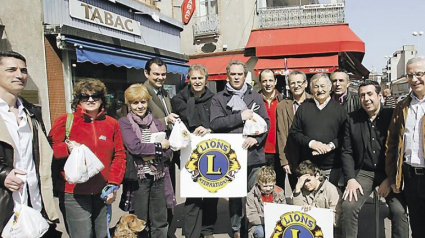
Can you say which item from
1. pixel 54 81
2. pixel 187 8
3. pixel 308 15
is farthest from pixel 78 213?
pixel 308 15

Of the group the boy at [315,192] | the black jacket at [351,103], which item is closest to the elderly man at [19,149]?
the boy at [315,192]

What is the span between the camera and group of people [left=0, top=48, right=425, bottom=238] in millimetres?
2902

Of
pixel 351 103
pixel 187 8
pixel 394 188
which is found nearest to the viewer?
pixel 394 188

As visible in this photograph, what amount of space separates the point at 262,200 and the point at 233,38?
1623 centimetres

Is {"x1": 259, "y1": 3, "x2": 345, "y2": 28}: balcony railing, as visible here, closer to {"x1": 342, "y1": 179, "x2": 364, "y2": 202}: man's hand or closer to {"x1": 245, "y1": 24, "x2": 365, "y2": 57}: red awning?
{"x1": 245, "y1": 24, "x2": 365, "y2": 57}: red awning

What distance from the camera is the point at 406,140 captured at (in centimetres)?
341

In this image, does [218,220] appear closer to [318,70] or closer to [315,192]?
[315,192]

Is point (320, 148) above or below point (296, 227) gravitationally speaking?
above

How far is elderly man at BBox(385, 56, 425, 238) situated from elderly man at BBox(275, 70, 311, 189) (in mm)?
1173

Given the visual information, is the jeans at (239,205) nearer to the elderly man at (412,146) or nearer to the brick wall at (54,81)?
the elderly man at (412,146)

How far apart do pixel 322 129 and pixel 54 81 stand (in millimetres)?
7003

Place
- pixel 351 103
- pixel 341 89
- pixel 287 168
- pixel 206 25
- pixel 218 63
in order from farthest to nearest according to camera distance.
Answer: pixel 206 25, pixel 218 63, pixel 341 89, pixel 351 103, pixel 287 168

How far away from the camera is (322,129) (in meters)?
4.07

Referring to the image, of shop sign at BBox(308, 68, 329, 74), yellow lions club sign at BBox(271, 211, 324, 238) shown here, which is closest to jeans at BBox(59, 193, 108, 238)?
yellow lions club sign at BBox(271, 211, 324, 238)
